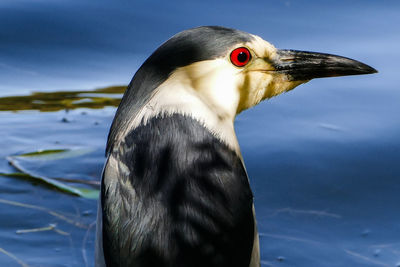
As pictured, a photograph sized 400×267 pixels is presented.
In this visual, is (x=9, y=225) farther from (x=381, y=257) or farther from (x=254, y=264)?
(x=381, y=257)

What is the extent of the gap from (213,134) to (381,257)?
125 cm

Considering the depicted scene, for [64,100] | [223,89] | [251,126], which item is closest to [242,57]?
[223,89]

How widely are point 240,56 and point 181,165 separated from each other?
0.66m

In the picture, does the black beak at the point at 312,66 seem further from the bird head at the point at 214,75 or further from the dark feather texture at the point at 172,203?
the dark feather texture at the point at 172,203

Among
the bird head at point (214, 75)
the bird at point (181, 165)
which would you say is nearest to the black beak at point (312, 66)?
the bird head at point (214, 75)

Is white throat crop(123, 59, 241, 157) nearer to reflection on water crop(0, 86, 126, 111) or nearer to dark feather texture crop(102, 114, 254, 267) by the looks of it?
dark feather texture crop(102, 114, 254, 267)

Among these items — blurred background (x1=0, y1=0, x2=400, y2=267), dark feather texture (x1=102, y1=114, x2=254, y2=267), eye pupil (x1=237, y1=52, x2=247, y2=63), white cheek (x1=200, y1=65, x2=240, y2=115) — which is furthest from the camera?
blurred background (x1=0, y1=0, x2=400, y2=267)

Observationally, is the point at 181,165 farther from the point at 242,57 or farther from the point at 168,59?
the point at 242,57

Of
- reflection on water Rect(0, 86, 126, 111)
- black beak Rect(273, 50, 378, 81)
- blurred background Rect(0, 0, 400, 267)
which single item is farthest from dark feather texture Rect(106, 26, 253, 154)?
reflection on water Rect(0, 86, 126, 111)

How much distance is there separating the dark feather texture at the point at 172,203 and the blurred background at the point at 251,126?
37.1 inches

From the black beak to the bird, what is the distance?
0.23 m

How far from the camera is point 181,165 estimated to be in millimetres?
2791

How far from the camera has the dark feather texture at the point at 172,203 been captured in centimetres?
268

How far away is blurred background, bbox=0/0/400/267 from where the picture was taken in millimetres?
3918
